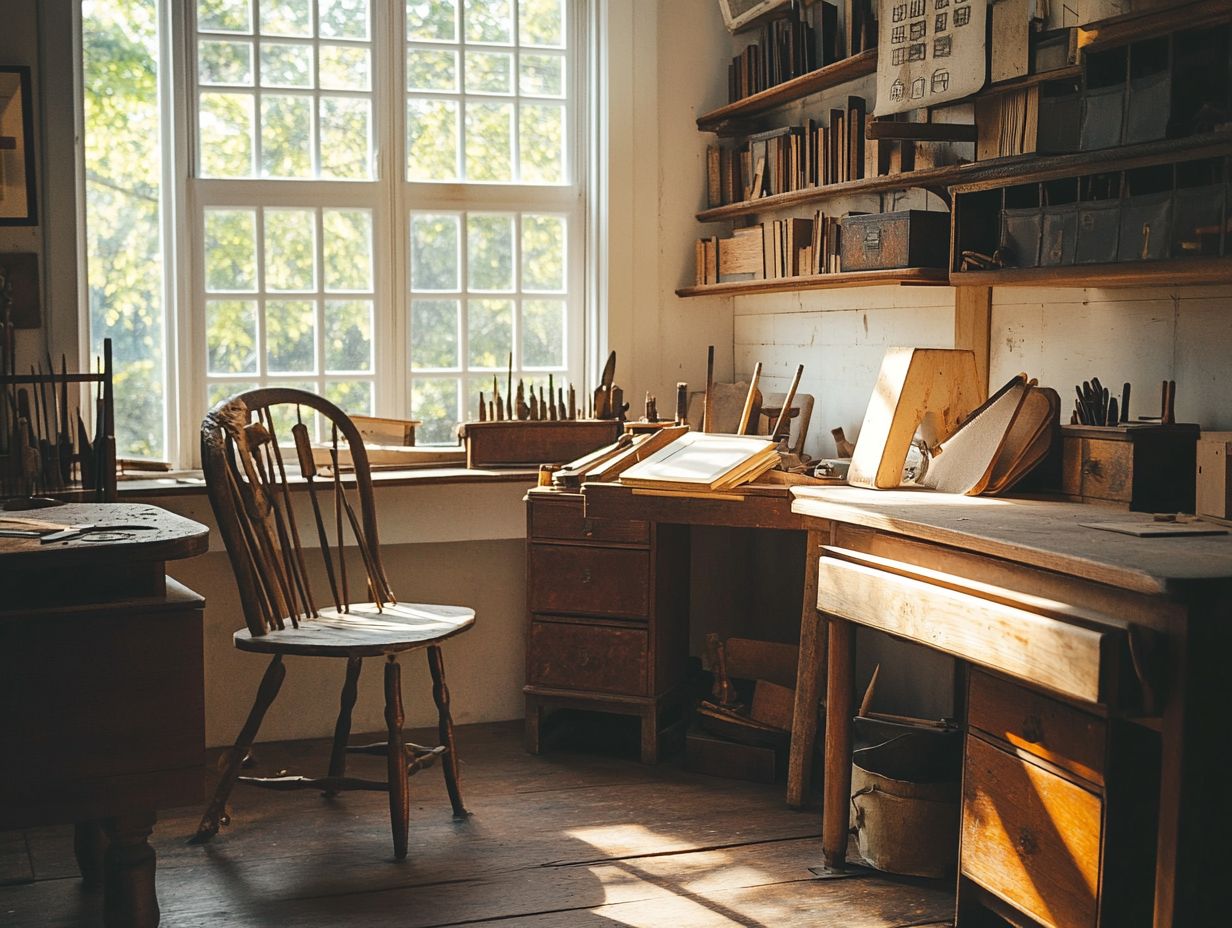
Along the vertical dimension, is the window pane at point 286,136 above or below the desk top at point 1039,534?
above

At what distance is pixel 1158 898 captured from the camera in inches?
86.7

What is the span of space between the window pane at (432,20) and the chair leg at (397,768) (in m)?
2.46

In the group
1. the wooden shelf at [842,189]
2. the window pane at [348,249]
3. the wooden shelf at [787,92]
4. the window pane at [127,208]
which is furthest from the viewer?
the window pane at [348,249]

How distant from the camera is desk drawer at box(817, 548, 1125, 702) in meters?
2.21

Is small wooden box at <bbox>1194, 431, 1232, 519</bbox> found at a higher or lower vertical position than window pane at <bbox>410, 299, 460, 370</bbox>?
lower

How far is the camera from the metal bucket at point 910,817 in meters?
3.12

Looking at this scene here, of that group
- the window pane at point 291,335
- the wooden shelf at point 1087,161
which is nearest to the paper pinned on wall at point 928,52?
the wooden shelf at point 1087,161

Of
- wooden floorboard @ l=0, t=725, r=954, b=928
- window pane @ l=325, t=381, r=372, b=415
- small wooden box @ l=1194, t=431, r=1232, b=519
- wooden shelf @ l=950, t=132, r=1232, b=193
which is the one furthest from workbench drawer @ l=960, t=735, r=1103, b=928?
window pane @ l=325, t=381, r=372, b=415


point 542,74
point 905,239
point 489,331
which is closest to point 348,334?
point 489,331

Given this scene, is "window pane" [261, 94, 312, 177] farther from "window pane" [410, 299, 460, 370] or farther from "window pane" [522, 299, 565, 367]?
"window pane" [522, 299, 565, 367]

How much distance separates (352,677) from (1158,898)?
224 cm

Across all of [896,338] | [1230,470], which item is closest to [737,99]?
[896,338]

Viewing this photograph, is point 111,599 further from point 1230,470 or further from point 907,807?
point 1230,470

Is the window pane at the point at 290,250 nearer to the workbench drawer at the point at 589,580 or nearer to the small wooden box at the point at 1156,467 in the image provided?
the workbench drawer at the point at 589,580
